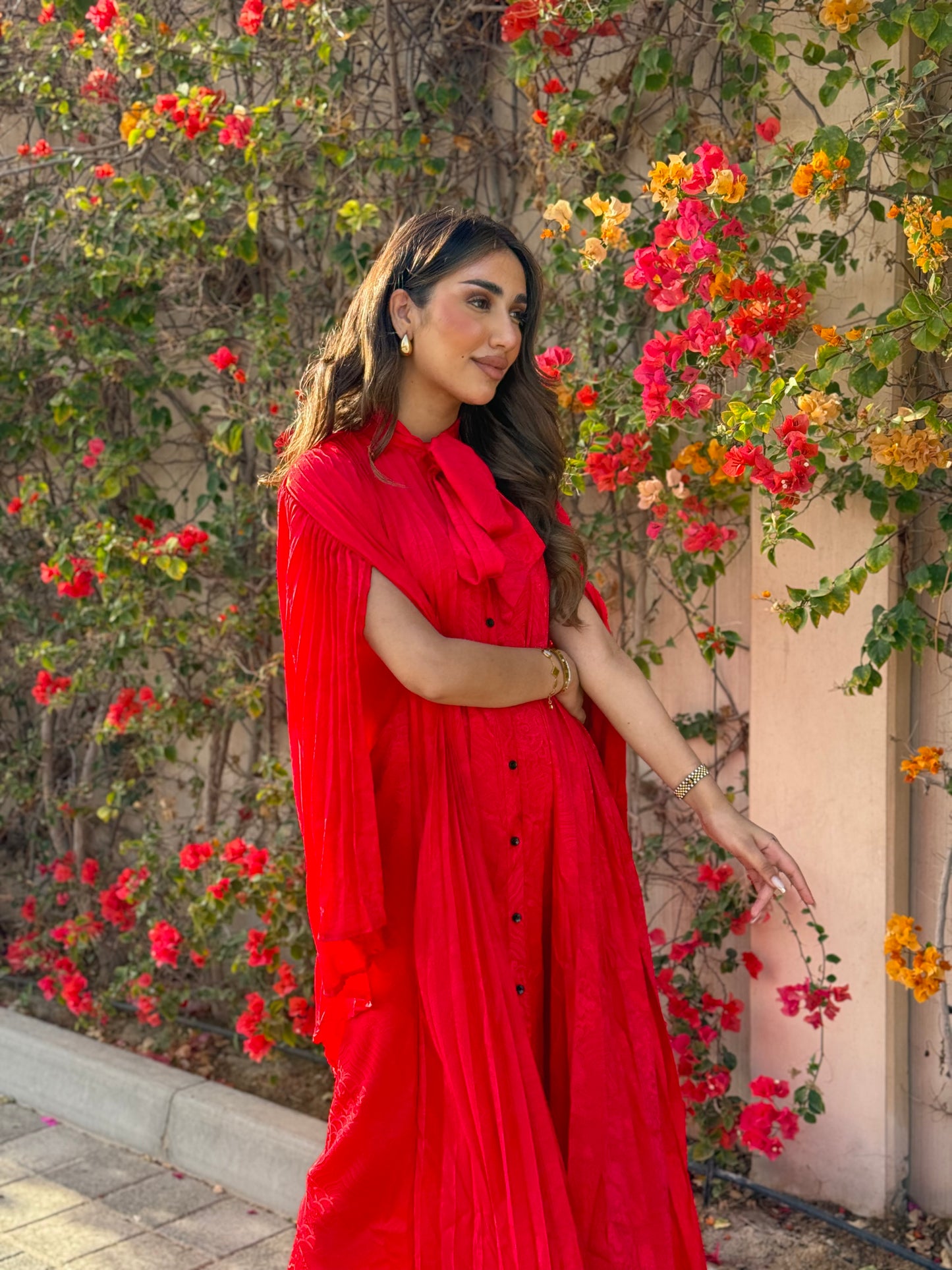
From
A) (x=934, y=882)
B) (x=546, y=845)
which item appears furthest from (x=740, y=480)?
(x=546, y=845)

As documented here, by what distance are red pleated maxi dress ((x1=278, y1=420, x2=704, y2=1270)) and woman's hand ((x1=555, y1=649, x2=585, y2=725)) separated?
41 millimetres

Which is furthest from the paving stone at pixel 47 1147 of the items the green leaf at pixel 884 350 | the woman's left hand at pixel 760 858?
the green leaf at pixel 884 350

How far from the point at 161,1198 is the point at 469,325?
2388mm

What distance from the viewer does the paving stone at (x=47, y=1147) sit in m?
3.63

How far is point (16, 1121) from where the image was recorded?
3.91 m

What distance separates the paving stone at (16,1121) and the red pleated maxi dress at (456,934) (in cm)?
198

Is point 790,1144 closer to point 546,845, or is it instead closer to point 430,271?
point 546,845

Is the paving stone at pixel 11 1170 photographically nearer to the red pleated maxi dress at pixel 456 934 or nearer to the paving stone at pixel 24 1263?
the paving stone at pixel 24 1263

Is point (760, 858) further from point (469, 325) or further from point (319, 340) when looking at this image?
point (319, 340)

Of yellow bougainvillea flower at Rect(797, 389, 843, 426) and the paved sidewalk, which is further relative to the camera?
the paved sidewalk

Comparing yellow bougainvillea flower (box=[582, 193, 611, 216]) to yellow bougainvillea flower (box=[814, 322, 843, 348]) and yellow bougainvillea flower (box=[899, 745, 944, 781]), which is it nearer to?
yellow bougainvillea flower (box=[814, 322, 843, 348])

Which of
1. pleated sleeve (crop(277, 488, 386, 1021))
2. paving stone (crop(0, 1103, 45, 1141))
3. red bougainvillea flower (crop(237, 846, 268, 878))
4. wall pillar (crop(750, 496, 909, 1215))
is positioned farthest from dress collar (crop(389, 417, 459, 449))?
paving stone (crop(0, 1103, 45, 1141))

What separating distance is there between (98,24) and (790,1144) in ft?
10.5

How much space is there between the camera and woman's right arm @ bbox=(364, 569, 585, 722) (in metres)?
2.10
